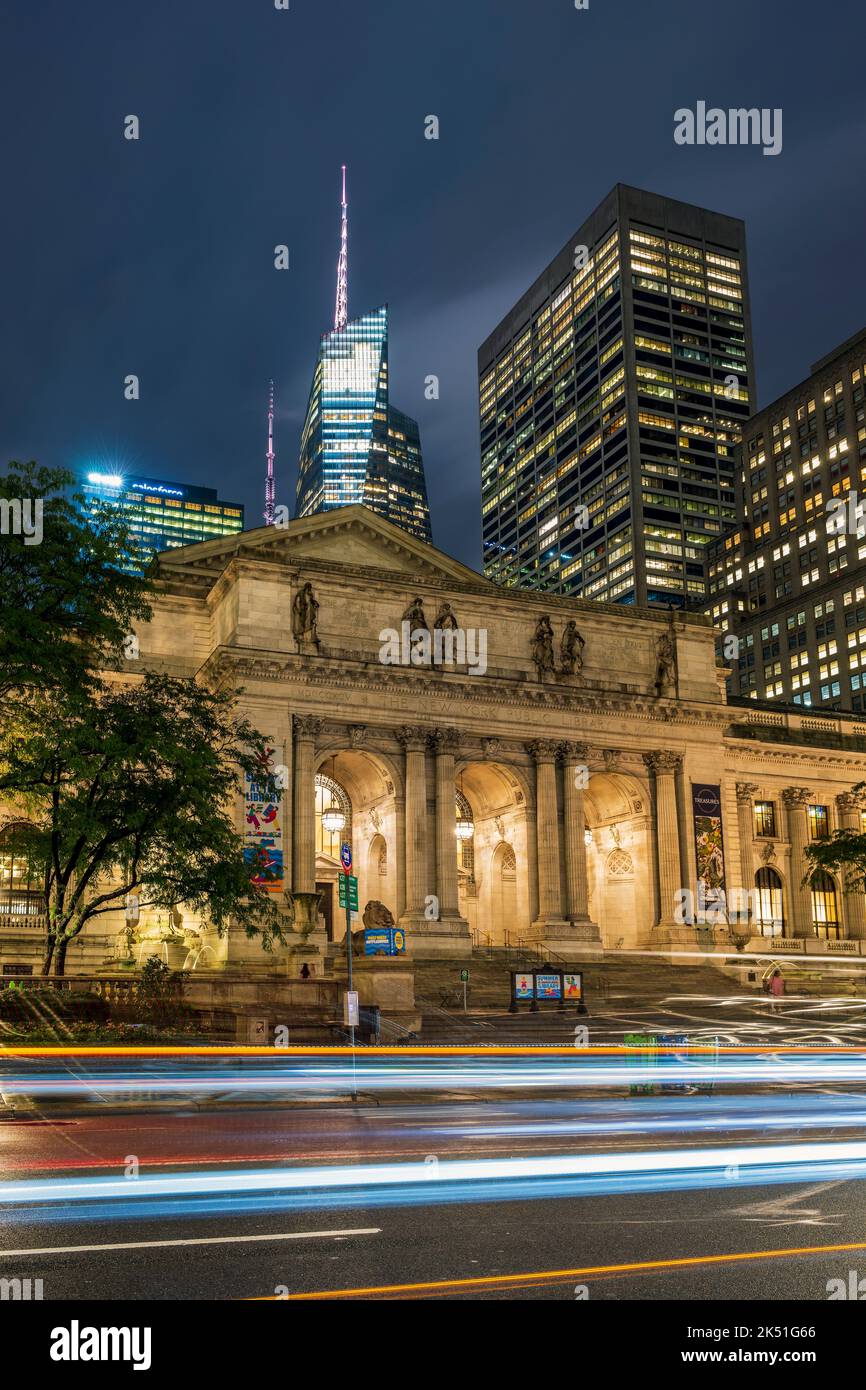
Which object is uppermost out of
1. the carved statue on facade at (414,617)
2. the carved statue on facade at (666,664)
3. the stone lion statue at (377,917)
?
the carved statue on facade at (414,617)

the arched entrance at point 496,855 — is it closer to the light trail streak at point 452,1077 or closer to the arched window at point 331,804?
the arched window at point 331,804

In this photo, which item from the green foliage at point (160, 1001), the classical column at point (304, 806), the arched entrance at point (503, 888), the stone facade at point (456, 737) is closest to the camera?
the green foliage at point (160, 1001)

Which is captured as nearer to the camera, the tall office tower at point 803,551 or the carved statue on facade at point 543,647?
the carved statue on facade at point 543,647

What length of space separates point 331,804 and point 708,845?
21.4m

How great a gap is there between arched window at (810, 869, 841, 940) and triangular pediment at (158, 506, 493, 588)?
30.2 metres

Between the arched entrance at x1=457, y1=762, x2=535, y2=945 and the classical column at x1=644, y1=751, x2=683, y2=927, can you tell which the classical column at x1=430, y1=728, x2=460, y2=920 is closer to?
the arched entrance at x1=457, y1=762, x2=535, y2=945

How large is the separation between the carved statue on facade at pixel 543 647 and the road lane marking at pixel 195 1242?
56345mm

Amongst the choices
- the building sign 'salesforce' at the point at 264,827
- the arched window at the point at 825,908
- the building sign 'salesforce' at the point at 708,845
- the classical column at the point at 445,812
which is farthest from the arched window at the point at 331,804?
the arched window at the point at 825,908

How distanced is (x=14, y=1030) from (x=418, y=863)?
34.4 m

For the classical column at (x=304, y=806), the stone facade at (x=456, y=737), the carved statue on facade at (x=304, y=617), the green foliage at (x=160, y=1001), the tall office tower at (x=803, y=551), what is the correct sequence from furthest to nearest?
the tall office tower at (x=803, y=551)
the carved statue on facade at (x=304, y=617)
the stone facade at (x=456, y=737)
the classical column at (x=304, y=806)
the green foliage at (x=160, y=1001)

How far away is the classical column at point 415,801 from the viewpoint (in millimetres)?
61656

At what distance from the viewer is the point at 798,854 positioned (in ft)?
252

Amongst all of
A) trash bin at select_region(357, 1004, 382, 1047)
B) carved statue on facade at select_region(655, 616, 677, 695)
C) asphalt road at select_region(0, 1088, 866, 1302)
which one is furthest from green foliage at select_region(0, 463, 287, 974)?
carved statue on facade at select_region(655, 616, 677, 695)
